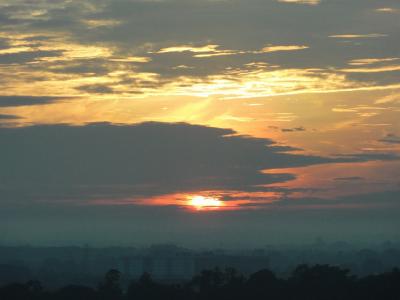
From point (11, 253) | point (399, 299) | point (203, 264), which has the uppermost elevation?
point (11, 253)

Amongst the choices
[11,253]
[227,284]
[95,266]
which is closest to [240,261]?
[95,266]

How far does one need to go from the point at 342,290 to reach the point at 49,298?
17219 millimetres

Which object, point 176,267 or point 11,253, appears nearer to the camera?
point 176,267

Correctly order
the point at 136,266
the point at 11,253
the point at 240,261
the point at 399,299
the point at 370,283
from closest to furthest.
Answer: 1. the point at 399,299
2. the point at 370,283
3. the point at 240,261
4. the point at 136,266
5. the point at 11,253

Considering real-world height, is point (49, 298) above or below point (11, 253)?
below

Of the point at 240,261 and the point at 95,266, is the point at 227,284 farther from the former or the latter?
the point at 95,266

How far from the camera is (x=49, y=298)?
2176 inches

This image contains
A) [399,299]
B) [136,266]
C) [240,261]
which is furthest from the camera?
[136,266]

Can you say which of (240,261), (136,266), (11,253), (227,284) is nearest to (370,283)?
(227,284)

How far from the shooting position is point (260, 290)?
5525 cm

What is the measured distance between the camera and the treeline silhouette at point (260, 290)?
5356 cm

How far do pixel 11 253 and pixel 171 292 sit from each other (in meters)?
143

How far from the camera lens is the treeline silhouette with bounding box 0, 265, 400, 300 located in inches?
2109

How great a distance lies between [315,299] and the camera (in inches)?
2094
